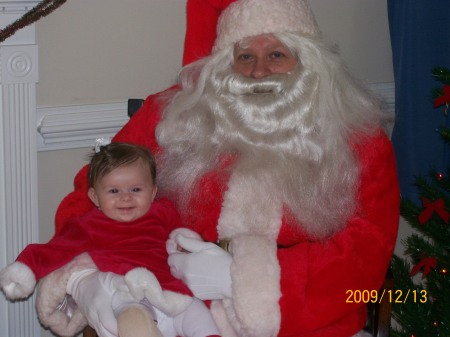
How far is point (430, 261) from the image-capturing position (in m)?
2.60

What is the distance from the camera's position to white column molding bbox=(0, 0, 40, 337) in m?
2.41

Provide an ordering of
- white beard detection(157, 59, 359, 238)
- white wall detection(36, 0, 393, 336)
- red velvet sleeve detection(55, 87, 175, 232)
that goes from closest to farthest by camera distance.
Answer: white beard detection(157, 59, 359, 238), red velvet sleeve detection(55, 87, 175, 232), white wall detection(36, 0, 393, 336)

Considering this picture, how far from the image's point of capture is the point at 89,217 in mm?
2104

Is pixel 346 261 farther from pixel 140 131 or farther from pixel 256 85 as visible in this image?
pixel 140 131

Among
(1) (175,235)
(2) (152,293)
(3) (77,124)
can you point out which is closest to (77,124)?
(3) (77,124)

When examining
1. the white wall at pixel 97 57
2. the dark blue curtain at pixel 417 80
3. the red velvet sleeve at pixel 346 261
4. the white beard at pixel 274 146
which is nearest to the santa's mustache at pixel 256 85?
the white beard at pixel 274 146

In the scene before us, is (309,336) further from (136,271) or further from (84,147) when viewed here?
(84,147)

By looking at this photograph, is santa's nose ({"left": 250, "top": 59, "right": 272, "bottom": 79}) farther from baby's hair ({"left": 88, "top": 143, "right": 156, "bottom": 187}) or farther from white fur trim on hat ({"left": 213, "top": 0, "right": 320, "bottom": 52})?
baby's hair ({"left": 88, "top": 143, "right": 156, "bottom": 187})

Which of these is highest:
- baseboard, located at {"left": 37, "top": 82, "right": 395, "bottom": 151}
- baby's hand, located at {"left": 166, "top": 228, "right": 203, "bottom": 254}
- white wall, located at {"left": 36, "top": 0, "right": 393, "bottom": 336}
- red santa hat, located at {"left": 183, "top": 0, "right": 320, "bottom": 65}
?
red santa hat, located at {"left": 183, "top": 0, "right": 320, "bottom": 65}

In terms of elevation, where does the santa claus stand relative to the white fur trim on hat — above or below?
below

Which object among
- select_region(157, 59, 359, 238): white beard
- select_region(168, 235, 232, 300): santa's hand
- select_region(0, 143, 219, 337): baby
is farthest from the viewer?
select_region(157, 59, 359, 238): white beard

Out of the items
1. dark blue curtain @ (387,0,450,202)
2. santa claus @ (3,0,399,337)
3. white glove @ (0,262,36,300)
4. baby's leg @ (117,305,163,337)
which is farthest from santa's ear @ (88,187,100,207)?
dark blue curtain @ (387,0,450,202)

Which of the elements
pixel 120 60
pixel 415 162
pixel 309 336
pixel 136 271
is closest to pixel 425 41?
pixel 415 162

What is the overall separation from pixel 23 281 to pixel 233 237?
0.55 metres
